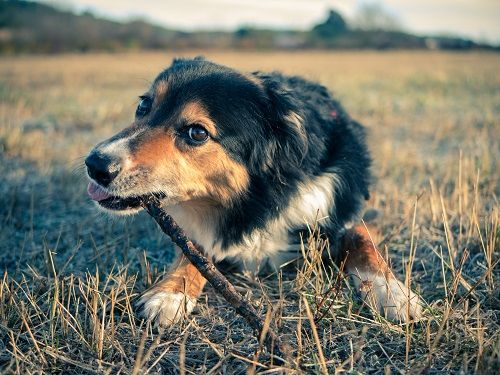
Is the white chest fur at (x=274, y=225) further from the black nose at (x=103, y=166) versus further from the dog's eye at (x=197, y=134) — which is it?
the black nose at (x=103, y=166)

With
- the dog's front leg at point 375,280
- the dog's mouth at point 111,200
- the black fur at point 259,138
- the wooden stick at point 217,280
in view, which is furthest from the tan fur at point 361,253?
the dog's mouth at point 111,200

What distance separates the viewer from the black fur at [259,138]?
281 centimetres

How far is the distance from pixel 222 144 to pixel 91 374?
57.3 inches

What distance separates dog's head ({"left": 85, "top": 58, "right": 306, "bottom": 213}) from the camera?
98.1 inches

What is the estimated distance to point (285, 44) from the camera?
1551 inches

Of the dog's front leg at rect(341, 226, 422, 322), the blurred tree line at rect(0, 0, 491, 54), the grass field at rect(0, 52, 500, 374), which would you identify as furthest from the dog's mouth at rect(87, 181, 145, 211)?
the blurred tree line at rect(0, 0, 491, 54)

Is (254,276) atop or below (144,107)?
below

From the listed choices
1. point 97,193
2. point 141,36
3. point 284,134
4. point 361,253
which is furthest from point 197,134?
point 141,36

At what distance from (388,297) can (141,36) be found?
1547 inches

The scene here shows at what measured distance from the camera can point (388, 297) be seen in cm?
244

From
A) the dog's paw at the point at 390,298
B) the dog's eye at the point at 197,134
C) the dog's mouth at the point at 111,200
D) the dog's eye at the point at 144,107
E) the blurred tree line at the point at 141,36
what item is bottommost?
the dog's paw at the point at 390,298

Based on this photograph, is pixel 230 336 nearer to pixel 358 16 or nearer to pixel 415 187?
pixel 415 187

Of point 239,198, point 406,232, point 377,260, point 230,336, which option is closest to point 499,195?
point 406,232

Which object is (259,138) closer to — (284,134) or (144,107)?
(284,134)
